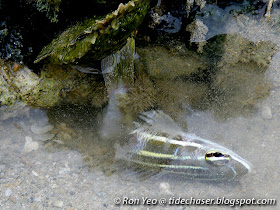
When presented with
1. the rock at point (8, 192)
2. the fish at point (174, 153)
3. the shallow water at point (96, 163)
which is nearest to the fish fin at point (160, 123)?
the fish at point (174, 153)

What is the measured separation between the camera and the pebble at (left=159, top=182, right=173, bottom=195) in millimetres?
2938

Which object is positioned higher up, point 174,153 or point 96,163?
point 174,153

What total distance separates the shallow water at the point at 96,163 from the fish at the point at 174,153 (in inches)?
4.3

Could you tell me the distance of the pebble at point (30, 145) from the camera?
3.16 meters

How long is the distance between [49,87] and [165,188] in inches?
72.0

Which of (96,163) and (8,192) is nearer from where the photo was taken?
(8,192)

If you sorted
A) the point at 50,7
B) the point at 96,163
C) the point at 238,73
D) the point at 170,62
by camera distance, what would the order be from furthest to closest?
1. the point at 170,62
2. the point at 238,73
3. the point at 96,163
4. the point at 50,7

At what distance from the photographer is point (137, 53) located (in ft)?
11.8

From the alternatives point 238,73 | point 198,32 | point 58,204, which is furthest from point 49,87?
point 238,73

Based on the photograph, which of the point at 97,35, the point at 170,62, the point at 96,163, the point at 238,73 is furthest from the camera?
the point at 170,62

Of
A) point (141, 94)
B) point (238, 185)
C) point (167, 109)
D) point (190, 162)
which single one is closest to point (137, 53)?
point (141, 94)

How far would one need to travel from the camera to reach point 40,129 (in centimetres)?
329

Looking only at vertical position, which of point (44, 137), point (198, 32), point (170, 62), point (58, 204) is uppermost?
point (198, 32)

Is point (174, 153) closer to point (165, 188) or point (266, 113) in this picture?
point (165, 188)
